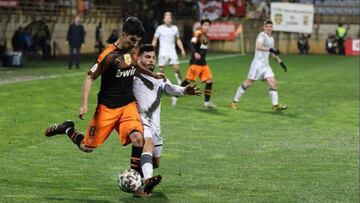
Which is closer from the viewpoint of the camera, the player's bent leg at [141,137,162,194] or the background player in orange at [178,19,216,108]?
the player's bent leg at [141,137,162,194]

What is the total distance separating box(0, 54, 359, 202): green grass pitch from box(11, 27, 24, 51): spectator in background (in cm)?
1514

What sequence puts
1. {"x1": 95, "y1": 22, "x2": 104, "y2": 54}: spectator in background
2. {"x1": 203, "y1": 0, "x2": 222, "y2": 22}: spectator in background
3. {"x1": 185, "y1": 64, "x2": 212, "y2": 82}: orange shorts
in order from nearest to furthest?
{"x1": 185, "y1": 64, "x2": 212, "y2": 82}: orange shorts < {"x1": 95, "y1": 22, "x2": 104, "y2": 54}: spectator in background < {"x1": 203, "y1": 0, "x2": 222, "y2": 22}: spectator in background

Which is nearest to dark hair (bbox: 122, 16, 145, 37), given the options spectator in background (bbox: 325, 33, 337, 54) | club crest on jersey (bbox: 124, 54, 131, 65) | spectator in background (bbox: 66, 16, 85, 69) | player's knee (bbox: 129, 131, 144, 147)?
club crest on jersey (bbox: 124, 54, 131, 65)

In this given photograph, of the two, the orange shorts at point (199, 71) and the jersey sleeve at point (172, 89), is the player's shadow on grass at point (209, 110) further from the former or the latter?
the jersey sleeve at point (172, 89)

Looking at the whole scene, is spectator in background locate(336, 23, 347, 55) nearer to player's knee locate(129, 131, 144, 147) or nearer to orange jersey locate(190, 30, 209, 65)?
orange jersey locate(190, 30, 209, 65)

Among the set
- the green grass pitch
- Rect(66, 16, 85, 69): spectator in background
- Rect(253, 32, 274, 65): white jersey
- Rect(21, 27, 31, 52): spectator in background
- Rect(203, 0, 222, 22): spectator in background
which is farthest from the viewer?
Rect(203, 0, 222, 22): spectator in background

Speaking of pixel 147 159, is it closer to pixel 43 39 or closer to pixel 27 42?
pixel 27 42

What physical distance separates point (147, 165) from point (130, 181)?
0.27 m

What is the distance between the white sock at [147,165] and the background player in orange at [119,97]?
0.07 metres

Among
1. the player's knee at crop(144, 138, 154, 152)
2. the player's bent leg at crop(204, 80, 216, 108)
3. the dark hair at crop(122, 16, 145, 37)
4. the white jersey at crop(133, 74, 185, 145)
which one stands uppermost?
the dark hair at crop(122, 16, 145, 37)

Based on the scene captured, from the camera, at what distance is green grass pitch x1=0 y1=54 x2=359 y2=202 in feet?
34.5

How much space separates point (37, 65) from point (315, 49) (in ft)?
90.8

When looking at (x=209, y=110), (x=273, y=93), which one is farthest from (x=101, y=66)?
(x=273, y=93)

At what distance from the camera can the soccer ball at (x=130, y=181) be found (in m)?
9.57
